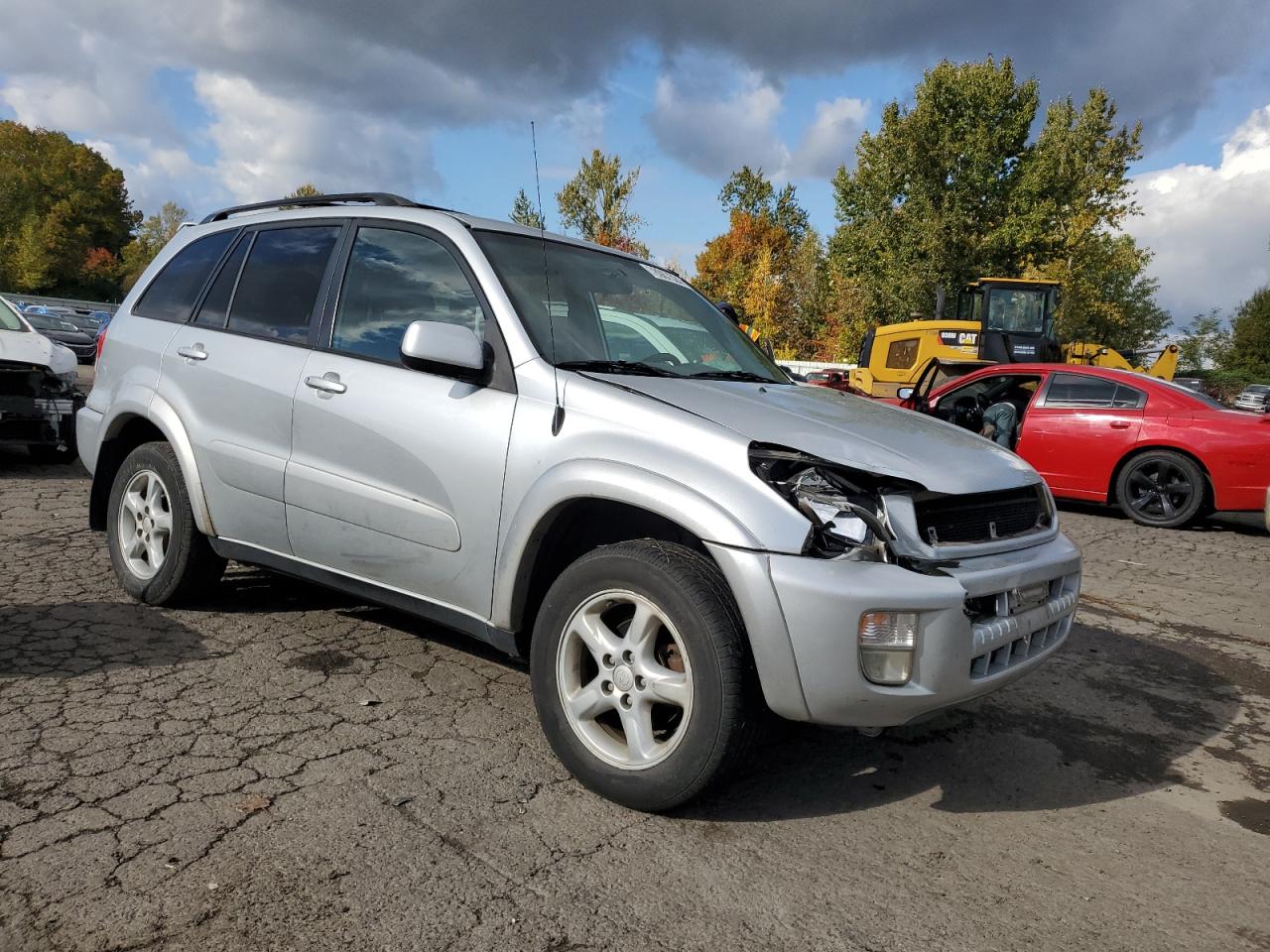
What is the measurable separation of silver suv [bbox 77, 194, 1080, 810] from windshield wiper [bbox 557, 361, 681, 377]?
1 centimetres

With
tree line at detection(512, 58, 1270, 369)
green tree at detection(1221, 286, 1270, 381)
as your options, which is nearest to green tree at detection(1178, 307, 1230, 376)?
green tree at detection(1221, 286, 1270, 381)

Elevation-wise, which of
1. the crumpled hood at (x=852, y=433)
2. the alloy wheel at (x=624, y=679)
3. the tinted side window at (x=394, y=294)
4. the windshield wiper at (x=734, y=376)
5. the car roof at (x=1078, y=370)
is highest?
the car roof at (x=1078, y=370)

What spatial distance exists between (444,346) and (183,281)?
231 cm

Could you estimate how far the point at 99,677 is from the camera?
12.2 feet

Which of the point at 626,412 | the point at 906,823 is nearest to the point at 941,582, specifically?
the point at 906,823

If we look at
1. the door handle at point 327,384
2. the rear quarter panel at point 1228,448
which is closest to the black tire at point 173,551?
the door handle at point 327,384

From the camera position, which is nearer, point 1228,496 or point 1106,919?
point 1106,919

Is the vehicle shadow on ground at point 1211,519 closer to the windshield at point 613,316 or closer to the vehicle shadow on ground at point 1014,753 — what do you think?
the vehicle shadow on ground at point 1014,753

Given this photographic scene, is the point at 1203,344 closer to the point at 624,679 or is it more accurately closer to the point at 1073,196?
the point at 1073,196

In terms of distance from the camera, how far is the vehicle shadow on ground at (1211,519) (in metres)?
9.17

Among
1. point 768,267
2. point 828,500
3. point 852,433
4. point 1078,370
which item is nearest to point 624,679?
point 828,500

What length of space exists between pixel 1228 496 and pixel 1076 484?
4.35ft

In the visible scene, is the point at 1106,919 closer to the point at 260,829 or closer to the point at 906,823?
the point at 906,823

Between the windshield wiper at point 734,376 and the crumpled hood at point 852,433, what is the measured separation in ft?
0.35
